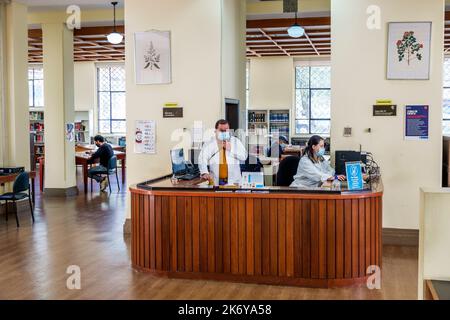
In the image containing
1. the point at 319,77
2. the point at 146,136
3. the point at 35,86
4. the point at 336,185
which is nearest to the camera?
the point at 336,185

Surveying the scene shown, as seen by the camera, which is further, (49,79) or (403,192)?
(49,79)

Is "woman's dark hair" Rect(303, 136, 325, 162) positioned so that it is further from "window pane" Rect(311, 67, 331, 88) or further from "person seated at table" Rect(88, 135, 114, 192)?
"window pane" Rect(311, 67, 331, 88)

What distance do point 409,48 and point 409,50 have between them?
25mm

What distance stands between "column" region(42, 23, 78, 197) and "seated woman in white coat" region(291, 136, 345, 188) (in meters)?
7.18

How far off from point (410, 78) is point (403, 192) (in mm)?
1491

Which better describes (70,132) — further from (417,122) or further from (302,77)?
(302,77)

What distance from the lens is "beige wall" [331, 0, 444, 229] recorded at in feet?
23.8

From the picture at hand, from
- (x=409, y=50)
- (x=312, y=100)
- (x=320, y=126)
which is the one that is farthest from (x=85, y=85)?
(x=409, y=50)

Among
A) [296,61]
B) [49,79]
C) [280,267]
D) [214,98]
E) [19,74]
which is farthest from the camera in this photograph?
[296,61]

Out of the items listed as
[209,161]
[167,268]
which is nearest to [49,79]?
[209,161]

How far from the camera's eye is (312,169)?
628 cm

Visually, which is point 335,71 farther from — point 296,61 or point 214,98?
point 296,61

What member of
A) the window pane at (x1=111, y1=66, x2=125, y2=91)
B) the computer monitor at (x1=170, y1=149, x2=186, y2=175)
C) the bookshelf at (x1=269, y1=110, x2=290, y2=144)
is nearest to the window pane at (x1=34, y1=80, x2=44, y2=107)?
the window pane at (x1=111, y1=66, x2=125, y2=91)

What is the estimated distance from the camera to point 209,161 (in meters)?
6.64
